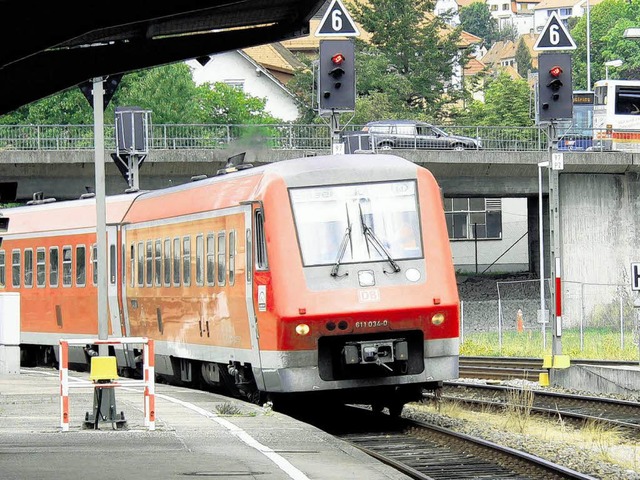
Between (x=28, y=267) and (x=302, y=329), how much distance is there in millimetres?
14931

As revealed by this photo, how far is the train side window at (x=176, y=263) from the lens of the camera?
24.3 m

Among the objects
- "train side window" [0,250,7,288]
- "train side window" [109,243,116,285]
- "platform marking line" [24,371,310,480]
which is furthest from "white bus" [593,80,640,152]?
"platform marking line" [24,371,310,480]

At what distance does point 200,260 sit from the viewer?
23156mm

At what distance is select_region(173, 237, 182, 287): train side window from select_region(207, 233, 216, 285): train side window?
164 centimetres

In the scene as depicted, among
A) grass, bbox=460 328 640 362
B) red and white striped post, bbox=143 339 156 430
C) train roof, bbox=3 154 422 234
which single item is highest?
train roof, bbox=3 154 422 234

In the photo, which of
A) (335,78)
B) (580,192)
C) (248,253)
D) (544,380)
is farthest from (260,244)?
(580,192)

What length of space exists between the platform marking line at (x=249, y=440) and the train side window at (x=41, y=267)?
10082 mm

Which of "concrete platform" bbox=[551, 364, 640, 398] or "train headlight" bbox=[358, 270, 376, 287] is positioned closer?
"train headlight" bbox=[358, 270, 376, 287]

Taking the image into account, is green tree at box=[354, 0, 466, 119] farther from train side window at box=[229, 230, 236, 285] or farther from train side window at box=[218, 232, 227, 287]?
train side window at box=[229, 230, 236, 285]

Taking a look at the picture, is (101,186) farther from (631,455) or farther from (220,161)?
(220,161)

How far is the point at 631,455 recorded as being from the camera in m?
17.5

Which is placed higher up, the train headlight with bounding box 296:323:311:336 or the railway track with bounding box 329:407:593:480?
the train headlight with bounding box 296:323:311:336

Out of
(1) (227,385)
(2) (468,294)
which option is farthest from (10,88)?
(2) (468,294)

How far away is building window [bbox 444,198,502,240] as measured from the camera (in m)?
89.8
